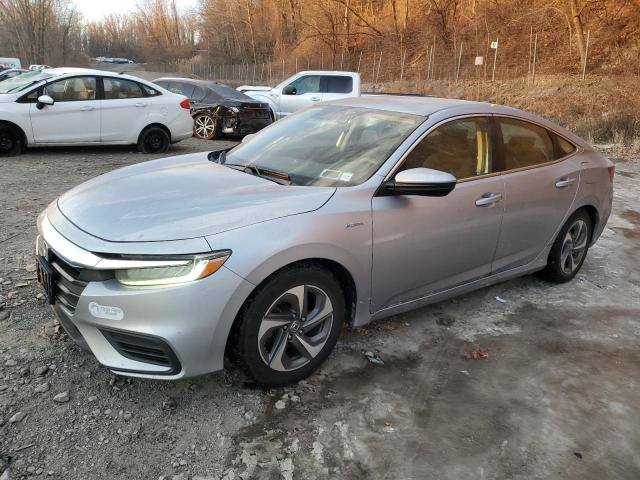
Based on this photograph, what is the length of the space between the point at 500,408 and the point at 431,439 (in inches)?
20.6

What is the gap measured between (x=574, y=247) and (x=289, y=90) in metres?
10.6

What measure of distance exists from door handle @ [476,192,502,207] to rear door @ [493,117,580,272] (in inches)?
5.0

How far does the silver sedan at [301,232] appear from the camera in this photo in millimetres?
2531

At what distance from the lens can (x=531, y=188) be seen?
13.3 ft

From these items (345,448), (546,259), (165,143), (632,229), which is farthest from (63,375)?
(165,143)

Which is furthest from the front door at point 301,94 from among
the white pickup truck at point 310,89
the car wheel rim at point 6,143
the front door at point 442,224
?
the front door at point 442,224

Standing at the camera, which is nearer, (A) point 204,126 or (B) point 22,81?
(B) point 22,81

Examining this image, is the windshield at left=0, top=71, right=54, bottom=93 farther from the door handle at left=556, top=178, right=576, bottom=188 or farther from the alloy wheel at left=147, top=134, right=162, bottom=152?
the door handle at left=556, top=178, right=576, bottom=188

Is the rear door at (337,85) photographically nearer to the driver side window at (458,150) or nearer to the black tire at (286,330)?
the driver side window at (458,150)

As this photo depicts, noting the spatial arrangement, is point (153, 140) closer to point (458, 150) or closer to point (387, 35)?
point (458, 150)

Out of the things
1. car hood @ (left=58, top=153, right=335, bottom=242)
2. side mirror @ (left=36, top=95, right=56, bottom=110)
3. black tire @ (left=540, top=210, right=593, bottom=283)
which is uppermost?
side mirror @ (left=36, top=95, right=56, bottom=110)

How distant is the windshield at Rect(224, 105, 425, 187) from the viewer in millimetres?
3340

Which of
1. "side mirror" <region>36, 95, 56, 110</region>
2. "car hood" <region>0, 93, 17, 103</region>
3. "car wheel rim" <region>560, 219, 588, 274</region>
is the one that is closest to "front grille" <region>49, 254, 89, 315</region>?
"car wheel rim" <region>560, 219, 588, 274</region>

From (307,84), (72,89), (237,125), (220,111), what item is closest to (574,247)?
(72,89)
